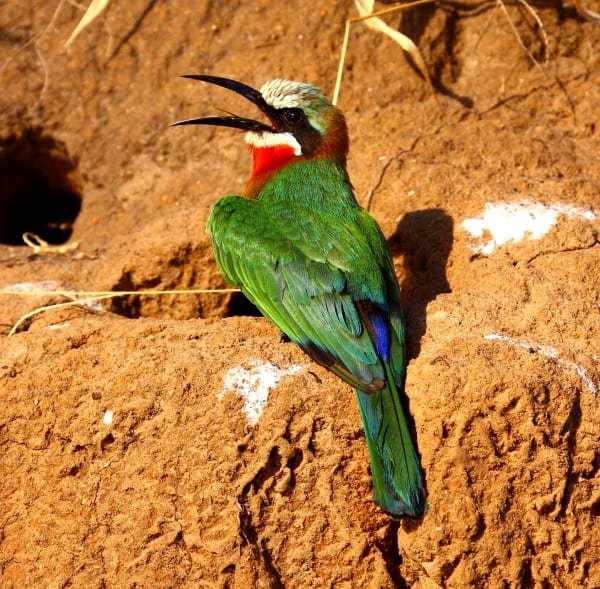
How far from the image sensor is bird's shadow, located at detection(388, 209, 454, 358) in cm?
352

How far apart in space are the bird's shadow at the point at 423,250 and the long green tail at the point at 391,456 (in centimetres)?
78

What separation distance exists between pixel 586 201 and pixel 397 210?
786 millimetres

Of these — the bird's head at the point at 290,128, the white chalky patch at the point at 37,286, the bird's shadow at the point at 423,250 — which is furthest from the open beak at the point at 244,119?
the white chalky patch at the point at 37,286

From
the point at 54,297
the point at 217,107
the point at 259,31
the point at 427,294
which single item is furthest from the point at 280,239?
the point at 259,31

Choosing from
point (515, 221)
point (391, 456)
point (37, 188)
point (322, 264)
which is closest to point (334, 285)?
point (322, 264)

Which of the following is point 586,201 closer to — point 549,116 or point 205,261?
point 549,116

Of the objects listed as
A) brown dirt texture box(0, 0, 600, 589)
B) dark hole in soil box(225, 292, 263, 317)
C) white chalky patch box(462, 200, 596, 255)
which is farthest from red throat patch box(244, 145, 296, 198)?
white chalky patch box(462, 200, 596, 255)

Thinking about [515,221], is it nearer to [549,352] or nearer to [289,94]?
[549,352]

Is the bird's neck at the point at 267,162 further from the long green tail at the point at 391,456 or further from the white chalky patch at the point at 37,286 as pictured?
the long green tail at the point at 391,456

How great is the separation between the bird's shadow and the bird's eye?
2.03ft

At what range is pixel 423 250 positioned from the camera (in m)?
3.61

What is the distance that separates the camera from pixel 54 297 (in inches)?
136

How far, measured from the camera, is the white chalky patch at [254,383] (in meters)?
2.67

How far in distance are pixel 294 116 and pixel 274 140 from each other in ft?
0.44
